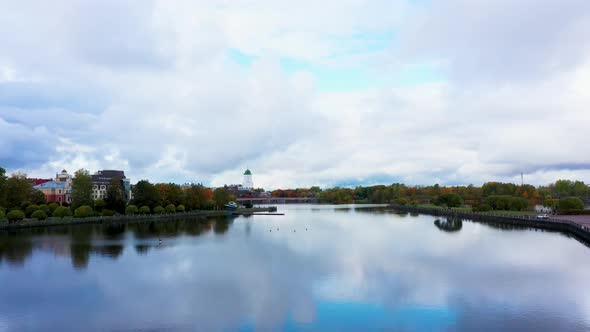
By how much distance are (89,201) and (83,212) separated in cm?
809

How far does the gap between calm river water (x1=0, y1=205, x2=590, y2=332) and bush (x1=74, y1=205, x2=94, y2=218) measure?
77.0 ft

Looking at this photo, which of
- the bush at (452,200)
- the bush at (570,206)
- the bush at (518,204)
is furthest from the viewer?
the bush at (452,200)

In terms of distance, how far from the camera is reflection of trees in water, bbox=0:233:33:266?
34.1 metres

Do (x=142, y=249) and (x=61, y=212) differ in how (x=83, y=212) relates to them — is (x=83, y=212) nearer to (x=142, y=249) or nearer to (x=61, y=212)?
(x=61, y=212)

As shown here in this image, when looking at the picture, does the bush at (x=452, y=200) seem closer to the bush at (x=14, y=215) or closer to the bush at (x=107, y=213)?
the bush at (x=107, y=213)

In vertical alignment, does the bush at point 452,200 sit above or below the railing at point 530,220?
above

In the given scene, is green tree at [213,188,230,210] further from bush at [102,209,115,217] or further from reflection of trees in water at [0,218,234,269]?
reflection of trees in water at [0,218,234,269]

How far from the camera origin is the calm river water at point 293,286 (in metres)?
19.3

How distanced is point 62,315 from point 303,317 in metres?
11.3

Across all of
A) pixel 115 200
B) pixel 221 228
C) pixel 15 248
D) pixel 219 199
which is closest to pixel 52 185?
pixel 115 200

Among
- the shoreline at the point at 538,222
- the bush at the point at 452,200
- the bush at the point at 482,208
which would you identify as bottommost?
the shoreline at the point at 538,222


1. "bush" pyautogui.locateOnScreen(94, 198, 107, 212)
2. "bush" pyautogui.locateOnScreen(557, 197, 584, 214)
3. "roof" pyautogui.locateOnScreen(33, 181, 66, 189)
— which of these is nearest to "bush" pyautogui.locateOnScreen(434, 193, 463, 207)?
"bush" pyautogui.locateOnScreen(557, 197, 584, 214)

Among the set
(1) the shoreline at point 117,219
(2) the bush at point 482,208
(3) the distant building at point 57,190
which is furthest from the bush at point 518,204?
(3) the distant building at point 57,190

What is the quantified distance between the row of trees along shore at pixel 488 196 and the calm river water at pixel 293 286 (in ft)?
129
